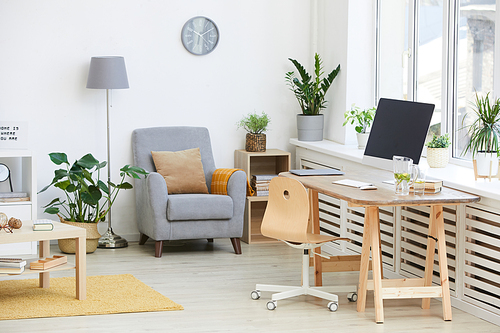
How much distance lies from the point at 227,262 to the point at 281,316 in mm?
1289

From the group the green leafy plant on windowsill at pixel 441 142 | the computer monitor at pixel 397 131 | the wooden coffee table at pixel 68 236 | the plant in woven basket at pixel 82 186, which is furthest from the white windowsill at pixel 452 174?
the wooden coffee table at pixel 68 236

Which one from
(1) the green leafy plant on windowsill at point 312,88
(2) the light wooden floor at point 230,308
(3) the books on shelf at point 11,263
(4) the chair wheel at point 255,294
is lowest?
(2) the light wooden floor at point 230,308

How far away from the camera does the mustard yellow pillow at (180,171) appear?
5211 mm

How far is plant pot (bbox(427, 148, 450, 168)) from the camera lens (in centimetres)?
423

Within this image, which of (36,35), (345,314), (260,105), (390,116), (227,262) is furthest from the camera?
(260,105)

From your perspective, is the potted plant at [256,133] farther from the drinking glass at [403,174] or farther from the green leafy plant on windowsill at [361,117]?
the drinking glass at [403,174]

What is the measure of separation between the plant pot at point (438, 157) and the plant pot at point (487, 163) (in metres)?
0.52

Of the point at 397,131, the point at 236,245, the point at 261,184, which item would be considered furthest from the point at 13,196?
the point at 397,131

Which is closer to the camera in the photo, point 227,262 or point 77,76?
point 227,262

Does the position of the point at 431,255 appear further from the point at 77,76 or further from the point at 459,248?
the point at 77,76

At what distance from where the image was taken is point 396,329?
3438 millimetres

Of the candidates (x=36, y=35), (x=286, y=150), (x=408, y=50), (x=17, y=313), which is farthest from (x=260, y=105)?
(x=17, y=313)

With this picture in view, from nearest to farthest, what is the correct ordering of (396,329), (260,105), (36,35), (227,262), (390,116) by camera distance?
(396,329), (390,116), (227,262), (36,35), (260,105)

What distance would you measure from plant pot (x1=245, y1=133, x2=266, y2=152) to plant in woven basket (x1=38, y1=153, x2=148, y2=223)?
Answer: 3.17ft
